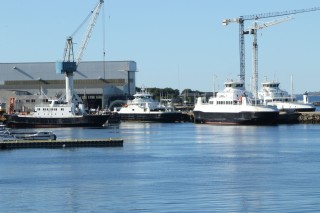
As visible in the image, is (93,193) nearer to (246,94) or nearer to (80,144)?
(80,144)

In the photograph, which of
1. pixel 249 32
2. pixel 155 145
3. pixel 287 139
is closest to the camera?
pixel 155 145

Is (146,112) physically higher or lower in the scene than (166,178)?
higher

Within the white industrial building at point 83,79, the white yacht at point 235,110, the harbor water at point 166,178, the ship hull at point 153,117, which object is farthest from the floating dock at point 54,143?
the white industrial building at point 83,79

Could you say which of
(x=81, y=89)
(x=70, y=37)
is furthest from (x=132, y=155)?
(x=81, y=89)

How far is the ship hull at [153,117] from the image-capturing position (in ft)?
456

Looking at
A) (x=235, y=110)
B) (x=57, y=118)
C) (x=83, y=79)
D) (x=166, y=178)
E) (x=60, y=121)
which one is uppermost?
(x=83, y=79)

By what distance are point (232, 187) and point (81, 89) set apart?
112464 millimetres

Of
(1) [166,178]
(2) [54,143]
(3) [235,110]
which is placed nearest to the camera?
(1) [166,178]

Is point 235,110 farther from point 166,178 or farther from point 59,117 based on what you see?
point 166,178

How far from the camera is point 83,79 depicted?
161 m

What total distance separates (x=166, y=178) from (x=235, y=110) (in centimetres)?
7158

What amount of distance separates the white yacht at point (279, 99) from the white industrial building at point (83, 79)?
24.5 m

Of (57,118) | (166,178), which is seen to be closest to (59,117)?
(57,118)

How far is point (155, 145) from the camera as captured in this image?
83.1 meters
